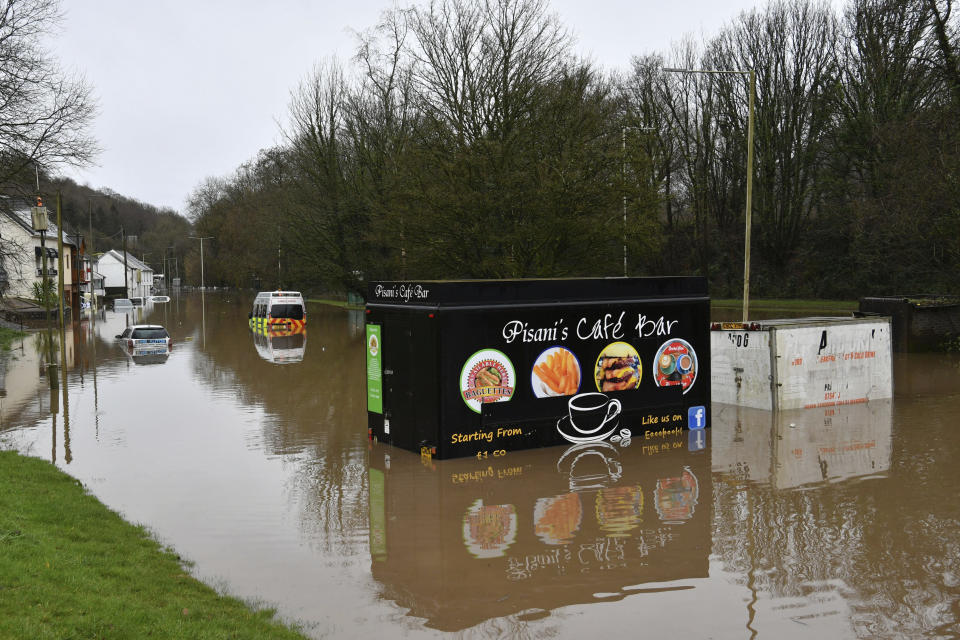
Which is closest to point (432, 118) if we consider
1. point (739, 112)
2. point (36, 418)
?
point (36, 418)

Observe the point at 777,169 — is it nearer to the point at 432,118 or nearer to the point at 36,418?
the point at 432,118

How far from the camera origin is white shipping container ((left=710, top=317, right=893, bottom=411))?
15.9 meters

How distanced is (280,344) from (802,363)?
24.0m

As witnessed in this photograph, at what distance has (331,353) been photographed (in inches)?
1201

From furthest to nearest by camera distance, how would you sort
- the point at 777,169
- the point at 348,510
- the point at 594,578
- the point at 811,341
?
the point at 777,169 < the point at 811,341 < the point at 348,510 < the point at 594,578

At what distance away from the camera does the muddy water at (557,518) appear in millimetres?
6902

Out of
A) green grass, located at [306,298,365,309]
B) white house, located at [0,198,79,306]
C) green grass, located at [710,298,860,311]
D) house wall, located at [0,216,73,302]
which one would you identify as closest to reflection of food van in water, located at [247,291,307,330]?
house wall, located at [0,216,73,302]

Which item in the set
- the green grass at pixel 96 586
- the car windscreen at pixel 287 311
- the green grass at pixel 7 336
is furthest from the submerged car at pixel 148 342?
the green grass at pixel 96 586

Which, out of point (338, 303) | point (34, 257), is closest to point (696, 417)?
point (34, 257)

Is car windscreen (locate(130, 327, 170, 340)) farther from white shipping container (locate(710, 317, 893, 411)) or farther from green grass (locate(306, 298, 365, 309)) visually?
green grass (locate(306, 298, 365, 309))

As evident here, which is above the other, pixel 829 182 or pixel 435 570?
pixel 829 182

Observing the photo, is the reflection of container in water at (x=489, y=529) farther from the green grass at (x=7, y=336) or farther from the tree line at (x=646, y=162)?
the green grass at (x=7, y=336)

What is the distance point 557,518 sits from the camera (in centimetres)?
955

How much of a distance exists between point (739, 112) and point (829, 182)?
8.43 meters
